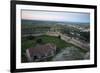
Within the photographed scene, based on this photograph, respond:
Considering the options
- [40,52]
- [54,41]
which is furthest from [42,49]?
[54,41]

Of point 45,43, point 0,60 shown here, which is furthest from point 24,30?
point 0,60

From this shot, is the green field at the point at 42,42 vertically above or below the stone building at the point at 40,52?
above

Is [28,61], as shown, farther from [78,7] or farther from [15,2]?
[78,7]

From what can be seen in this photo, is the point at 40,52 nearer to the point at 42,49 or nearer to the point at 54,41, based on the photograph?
the point at 42,49

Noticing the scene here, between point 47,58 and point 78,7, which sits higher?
point 78,7

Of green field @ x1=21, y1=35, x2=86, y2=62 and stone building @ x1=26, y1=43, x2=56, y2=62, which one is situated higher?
green field @ x1=21, y1=35, x2=86, y2=62

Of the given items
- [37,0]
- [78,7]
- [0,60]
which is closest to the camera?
[0,60]

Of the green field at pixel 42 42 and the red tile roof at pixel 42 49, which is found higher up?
the green field at pixel 42 42

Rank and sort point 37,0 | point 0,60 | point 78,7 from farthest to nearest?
1. point 78,7
2. point 37,0
3. point 0,60

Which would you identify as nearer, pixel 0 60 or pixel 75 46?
pixel 0 60

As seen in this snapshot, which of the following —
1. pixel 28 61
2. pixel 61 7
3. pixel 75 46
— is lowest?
pixel 28 61
